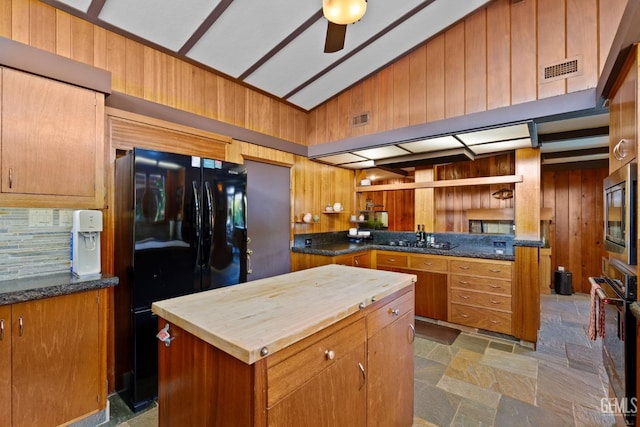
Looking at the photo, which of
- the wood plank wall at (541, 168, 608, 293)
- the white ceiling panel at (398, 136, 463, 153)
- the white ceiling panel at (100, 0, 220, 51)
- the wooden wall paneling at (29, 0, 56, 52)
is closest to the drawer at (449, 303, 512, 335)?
the white ceiling panel at (398, 136, 463, 153)

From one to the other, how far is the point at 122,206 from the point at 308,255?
230 centimetres

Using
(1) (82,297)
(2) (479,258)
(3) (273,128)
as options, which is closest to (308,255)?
(3) (273,128)

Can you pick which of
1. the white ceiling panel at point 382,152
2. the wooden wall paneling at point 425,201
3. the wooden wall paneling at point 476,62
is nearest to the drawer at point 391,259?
the wooden wall paneling at point 425,201

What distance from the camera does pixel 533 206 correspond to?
3.30 meters

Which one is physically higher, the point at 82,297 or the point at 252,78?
the point at 252,78

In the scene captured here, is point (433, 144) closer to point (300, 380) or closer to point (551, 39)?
point (551, 39)

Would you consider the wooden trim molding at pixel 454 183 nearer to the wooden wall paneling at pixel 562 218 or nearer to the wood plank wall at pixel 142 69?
the wood plank wall at pixel 142 69

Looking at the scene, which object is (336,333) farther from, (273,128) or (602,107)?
(273,128)

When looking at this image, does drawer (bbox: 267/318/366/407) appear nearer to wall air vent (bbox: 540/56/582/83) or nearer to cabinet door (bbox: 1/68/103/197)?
cabinet door (bbox: 1/68/103/197)

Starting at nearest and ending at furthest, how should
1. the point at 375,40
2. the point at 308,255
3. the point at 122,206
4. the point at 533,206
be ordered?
1. the point at 122,206
2. the point at 375,40
3. the point at 533,206
4. the point at 308,255

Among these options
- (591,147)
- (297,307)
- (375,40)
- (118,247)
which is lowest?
(297,307)

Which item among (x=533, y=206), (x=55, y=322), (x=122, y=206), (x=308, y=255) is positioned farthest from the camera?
(x=308, y=255)

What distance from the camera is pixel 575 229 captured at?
519 centimetres

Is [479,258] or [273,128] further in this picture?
[273,128]
